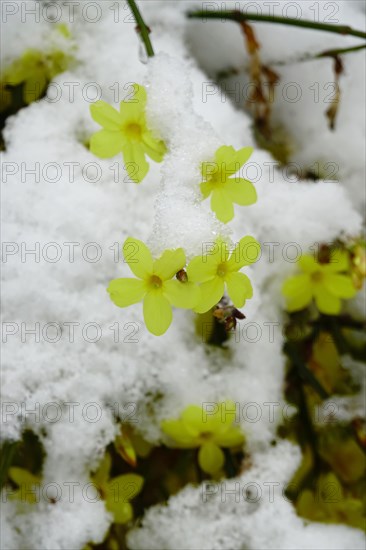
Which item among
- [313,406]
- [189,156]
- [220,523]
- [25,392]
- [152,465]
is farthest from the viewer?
[313,406]

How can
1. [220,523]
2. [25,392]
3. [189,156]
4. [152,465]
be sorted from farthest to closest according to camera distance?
1. [152,465]
2. [220,523]
3. [25,392]
4. [189,156]

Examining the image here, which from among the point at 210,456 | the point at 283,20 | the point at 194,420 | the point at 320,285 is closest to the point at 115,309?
the point at 194,420

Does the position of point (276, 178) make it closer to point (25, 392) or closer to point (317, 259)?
point (317, 259)

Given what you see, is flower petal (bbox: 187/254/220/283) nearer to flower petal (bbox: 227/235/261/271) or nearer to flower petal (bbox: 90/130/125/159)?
flower petal (bbox: 227/235/261/271)

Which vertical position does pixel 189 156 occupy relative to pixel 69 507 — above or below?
above

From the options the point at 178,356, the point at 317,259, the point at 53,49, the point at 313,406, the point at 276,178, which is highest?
the point at 53,49

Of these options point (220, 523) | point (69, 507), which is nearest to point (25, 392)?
point (69, 507)

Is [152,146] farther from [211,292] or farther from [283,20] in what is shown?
[283,20]
